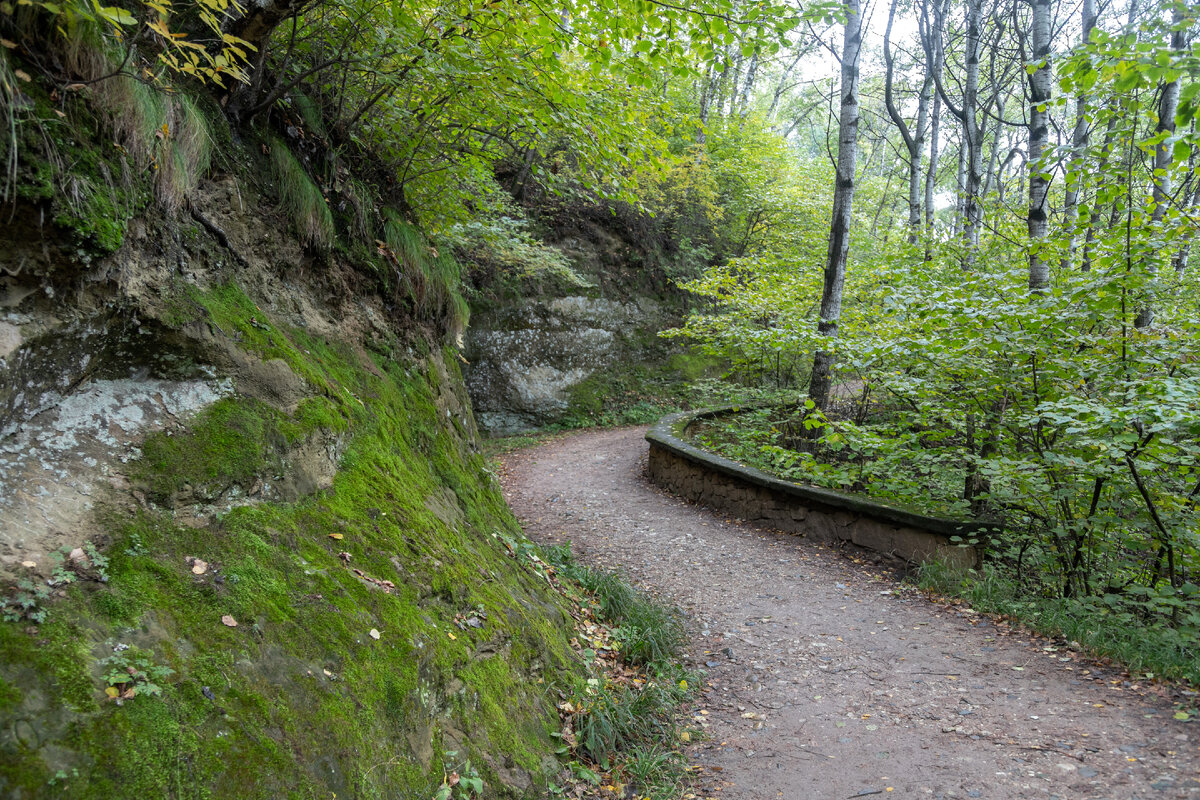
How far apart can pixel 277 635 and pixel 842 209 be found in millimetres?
9068

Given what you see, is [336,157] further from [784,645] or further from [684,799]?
[784,645]

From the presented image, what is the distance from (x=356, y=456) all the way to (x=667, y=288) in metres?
16.2

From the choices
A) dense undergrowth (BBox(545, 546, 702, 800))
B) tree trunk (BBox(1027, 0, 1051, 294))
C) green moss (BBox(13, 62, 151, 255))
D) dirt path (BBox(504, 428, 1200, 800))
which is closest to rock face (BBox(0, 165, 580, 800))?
green moss (BBox(13, 62, 151, 255))

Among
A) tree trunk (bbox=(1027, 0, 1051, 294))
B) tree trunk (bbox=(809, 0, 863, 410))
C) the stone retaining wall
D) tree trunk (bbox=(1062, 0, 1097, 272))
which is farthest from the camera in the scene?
tree trunk (bbox=(809, 0, 863, 410))

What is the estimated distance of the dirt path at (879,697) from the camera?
10.3 ft

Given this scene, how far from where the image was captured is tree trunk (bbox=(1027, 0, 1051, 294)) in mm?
6809

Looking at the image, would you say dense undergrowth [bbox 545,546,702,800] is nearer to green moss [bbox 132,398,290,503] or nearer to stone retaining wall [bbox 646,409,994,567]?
green moss [bbox 132,398,290,503]

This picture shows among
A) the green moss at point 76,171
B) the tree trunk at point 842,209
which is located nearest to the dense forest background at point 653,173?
the green moss at point 76,171

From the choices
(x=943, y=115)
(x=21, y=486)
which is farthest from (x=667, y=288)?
(x=21, y=486)

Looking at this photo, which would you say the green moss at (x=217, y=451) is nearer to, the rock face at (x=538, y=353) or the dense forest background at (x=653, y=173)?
the dense forest background at (x=653, y=173)

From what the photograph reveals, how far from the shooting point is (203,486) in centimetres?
249

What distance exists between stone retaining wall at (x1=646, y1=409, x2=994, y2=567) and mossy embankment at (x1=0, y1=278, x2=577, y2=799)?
3.99 metres

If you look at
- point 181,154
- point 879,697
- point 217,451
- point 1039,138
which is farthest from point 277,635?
point 1039,138

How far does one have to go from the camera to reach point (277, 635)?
7.50 ft
